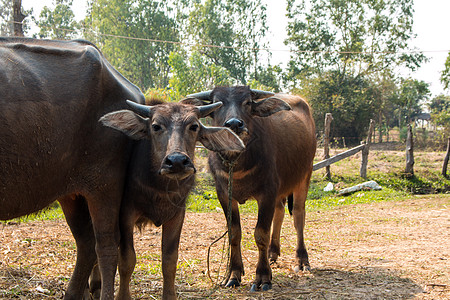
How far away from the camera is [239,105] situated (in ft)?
15.5

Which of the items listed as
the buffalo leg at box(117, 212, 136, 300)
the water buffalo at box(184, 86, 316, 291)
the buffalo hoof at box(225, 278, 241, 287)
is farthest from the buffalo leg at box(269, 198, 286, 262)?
the buffalo leg at box(117, 212, 136, 300)

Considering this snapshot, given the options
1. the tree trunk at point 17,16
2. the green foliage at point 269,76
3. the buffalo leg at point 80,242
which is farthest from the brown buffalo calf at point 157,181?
the green foliage at point 269,76

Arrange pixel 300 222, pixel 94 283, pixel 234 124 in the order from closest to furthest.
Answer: pixel 94 283
pixel 234 124
pixel 300 222

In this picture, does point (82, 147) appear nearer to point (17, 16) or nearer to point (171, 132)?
point (171, 132)

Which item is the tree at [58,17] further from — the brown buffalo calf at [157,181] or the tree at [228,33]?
the brown buffalo calf at [157,181]

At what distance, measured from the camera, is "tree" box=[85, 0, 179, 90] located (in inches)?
1768

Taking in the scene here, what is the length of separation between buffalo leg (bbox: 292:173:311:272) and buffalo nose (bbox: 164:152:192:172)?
109 inches

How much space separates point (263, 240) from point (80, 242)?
6.06ft

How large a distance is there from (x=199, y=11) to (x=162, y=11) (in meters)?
5.90

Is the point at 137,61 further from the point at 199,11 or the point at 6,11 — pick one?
the point at 6,11

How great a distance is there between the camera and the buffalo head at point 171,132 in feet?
10.3

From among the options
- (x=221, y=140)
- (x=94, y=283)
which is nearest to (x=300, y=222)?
(x=221, y=140)

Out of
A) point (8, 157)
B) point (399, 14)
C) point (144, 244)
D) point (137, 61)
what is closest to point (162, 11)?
point (137, 61)

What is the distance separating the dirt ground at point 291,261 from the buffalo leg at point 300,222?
0.14m
